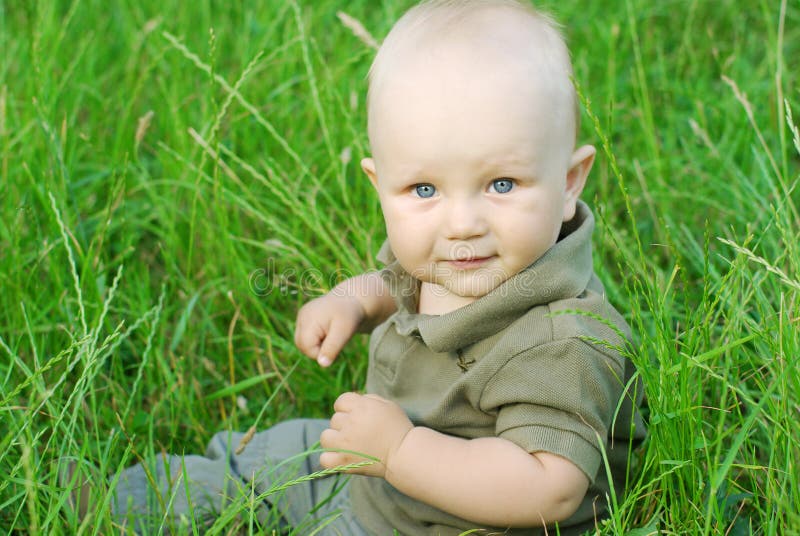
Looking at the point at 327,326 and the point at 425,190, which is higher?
the point at 425,190

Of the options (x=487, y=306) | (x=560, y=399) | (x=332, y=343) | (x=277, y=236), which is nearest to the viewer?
(x=560, y=399)

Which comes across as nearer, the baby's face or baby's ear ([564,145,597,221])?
the baby's face

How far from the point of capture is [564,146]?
1.54 m

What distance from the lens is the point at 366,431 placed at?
1.51m

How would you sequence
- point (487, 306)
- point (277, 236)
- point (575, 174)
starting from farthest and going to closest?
point (277, 236)
point (575, 174)
point (487, 306)

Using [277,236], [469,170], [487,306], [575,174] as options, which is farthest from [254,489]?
[277,236]

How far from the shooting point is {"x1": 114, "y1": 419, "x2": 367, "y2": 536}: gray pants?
1711 mm

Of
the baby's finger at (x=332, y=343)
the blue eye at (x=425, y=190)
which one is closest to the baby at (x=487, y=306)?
the blue eye at (x=425, y=190)

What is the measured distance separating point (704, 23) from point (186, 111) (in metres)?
1.96

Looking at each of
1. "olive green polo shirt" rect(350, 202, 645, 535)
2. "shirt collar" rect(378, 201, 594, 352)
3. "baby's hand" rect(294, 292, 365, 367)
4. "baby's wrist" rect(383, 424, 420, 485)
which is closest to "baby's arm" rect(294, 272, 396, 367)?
"baby's hand" rect(294, 292, 365, 367)

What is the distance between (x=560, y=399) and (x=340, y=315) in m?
0.62

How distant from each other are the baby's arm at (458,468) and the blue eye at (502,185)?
1.29ft

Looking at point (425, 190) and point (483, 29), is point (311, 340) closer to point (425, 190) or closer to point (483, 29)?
point (425, 190)

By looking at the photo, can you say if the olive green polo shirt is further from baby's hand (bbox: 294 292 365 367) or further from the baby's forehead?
the baby's forehead
